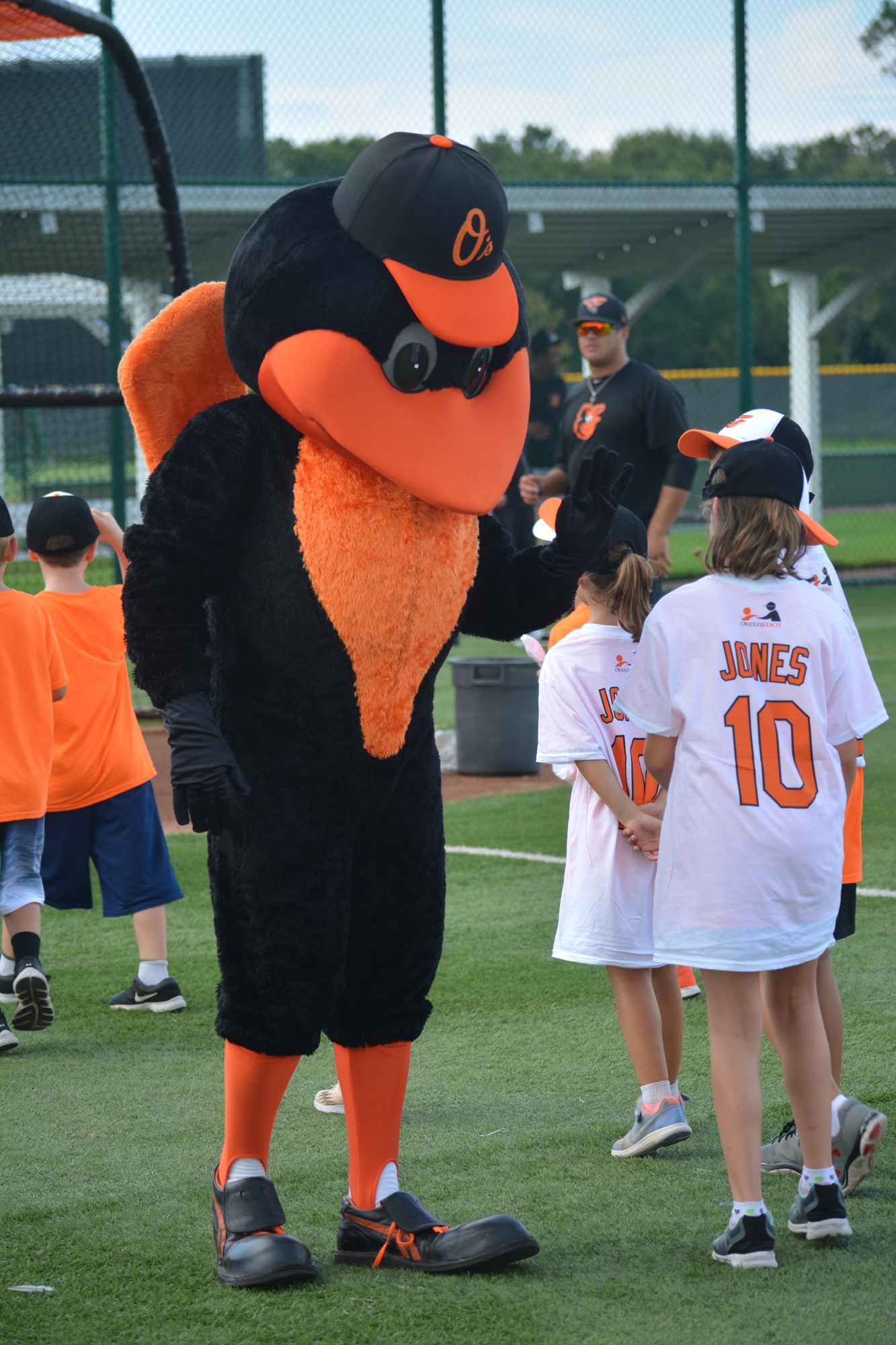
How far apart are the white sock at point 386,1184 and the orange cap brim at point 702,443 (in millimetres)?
1650

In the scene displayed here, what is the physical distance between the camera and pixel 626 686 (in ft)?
9.04

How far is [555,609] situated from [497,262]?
0.71m

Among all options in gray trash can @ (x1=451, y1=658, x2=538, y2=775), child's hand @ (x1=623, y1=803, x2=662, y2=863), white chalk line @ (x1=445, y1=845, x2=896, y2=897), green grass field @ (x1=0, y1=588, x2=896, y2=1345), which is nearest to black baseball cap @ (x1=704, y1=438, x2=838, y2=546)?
child's hand @ (x1=623, y1=803, x2=662, y2=863)

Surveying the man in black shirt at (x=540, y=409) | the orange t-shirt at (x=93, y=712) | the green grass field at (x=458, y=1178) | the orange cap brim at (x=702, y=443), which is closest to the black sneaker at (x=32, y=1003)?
the green grass field at (x=458, y=1178)

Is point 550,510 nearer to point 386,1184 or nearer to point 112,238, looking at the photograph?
point 386,1184

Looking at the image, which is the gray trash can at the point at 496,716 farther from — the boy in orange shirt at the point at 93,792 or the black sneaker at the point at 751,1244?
the black sneaker at the point at 751,1244

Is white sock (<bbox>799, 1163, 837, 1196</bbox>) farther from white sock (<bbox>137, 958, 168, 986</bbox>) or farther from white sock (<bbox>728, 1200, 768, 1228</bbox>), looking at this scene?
white sock (<bbox>137, 958, 168, 986</bbox>)

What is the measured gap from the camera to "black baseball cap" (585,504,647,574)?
326cm

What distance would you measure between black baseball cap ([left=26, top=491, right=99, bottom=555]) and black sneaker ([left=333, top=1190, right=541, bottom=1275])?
237 centimetres

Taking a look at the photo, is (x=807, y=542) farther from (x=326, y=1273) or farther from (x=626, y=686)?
(x=326, y=1273)

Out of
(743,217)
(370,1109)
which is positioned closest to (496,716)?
(370,1109)

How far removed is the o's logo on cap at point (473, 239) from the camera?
2.61 metres

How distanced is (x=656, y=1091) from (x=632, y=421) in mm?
3433

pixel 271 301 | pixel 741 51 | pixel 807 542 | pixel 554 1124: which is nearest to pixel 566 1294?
pixel 554 1124
